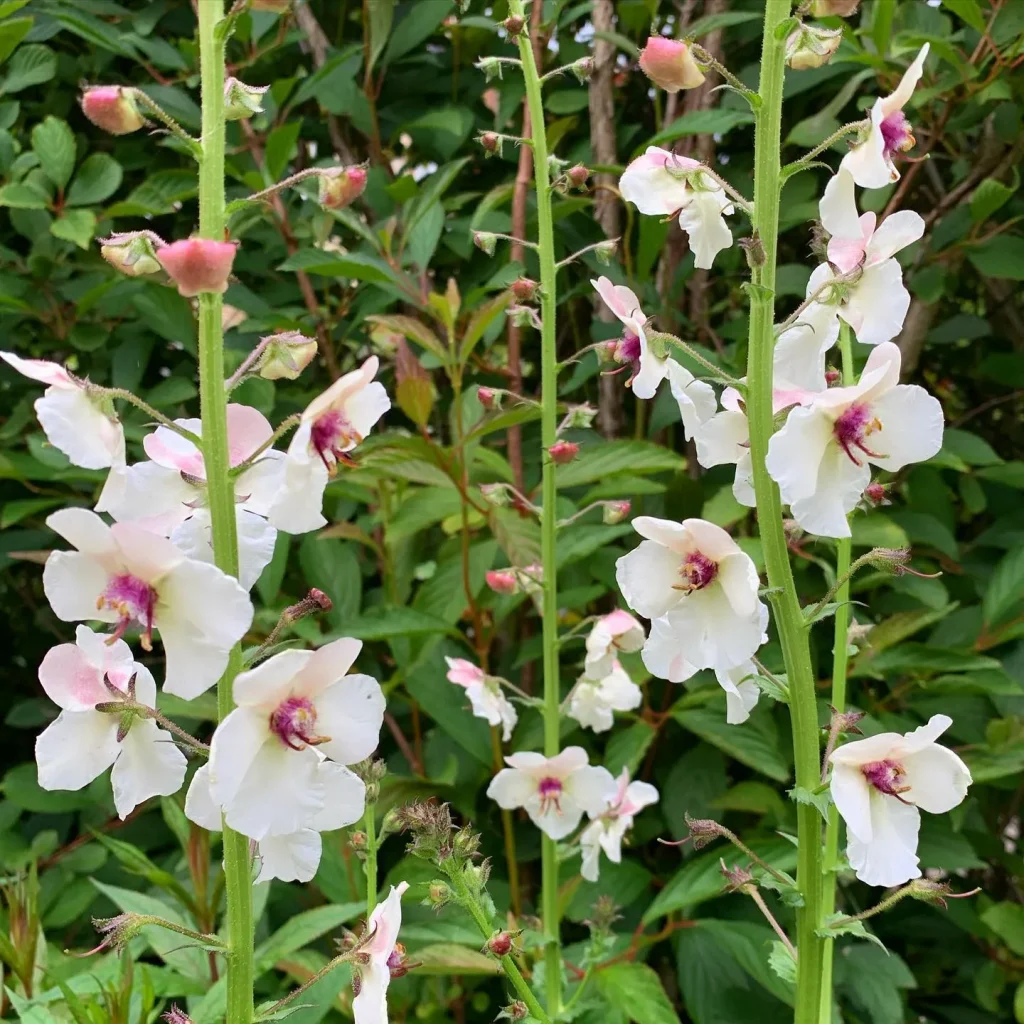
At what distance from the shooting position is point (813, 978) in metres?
0.77

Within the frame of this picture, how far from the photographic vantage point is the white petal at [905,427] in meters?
0.75

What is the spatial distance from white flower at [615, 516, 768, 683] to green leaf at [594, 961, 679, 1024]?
1.41ft

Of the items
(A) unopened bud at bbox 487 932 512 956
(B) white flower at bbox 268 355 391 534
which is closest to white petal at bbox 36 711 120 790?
(B) white flower at bbox 268 355 391 534

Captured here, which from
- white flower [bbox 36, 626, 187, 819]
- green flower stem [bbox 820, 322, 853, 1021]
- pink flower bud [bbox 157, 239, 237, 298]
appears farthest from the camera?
green flower stem [bbox 820, 322, 853, 1021]

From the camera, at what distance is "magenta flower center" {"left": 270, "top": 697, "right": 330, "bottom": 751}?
67 centimetres

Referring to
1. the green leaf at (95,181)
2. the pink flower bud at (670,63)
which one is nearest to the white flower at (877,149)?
the pink flower bud at (670,63)

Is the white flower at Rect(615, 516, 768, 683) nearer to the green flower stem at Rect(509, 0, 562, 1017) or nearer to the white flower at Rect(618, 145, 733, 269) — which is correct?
the white flower at Rect(618, 145, 733, 269)

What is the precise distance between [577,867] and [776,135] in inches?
38.3

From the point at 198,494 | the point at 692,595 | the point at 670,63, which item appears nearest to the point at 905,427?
the point at 692,595

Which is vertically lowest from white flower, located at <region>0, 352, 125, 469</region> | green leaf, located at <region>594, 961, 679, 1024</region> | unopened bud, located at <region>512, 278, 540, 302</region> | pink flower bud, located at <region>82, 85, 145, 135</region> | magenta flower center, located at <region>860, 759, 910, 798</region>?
green leaf, located at <region>594, 961, 679, 1024</region>

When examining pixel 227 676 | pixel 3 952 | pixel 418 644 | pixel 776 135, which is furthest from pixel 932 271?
pixel 3 952

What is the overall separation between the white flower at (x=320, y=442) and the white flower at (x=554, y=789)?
0.54m

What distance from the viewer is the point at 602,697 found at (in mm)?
1202

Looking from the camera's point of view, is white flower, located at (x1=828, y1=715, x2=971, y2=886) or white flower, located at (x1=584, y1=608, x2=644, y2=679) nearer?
white flower, located at (x1=828, y1=715, x2=971, y2=886)
